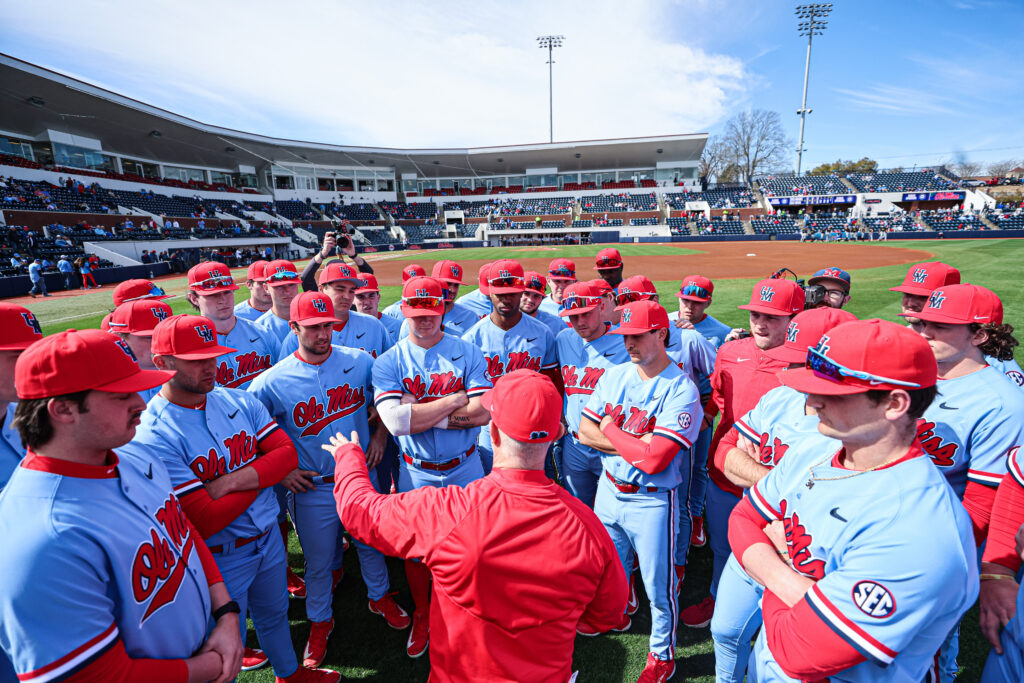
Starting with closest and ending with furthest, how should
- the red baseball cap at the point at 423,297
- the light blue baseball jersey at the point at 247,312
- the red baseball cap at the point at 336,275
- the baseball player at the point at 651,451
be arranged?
the baseball player at the point at 651,451 → the red baseball cap at the point at 423,297 → the red baseball cap at the point at 336,275 → the light blue baseball jersey at the point at 247,312

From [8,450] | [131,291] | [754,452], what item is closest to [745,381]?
[754,452]

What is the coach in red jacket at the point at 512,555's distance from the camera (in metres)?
1.68

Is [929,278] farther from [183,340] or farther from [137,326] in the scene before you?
[137,326]

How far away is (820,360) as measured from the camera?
1.79m

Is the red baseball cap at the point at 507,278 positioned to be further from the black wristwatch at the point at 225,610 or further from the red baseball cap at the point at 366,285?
the black wristwatch at the point at 225,610

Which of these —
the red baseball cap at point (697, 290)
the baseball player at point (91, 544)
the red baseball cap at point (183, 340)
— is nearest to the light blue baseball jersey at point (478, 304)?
the red baseball cap at point (697, 290)

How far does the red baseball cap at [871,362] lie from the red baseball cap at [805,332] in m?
0.96

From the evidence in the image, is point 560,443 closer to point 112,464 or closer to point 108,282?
point 112,464

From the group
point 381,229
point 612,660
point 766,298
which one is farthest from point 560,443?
point 381,229

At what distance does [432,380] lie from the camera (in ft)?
12.2

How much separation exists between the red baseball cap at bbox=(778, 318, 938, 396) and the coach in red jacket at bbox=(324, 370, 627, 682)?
3.43 feet

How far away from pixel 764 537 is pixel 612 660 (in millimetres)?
1920

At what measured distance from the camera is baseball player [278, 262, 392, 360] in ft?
16.3

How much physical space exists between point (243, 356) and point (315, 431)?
6.72 ft
